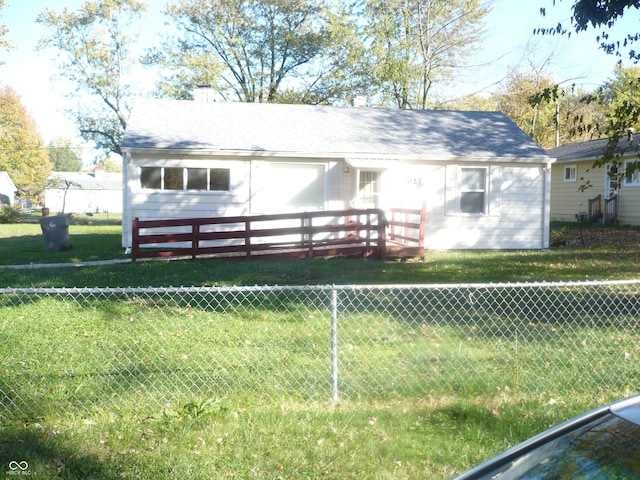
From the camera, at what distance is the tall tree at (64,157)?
351 ft

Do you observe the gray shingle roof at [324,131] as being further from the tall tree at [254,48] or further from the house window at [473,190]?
the tall tree at [254,48]

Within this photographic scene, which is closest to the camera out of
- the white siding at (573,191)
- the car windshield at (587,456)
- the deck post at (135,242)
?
the car windshield at (587,456)

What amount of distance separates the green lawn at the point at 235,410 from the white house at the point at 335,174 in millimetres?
9095

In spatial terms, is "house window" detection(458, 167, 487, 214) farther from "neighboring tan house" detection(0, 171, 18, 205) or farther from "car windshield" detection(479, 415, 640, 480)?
"neighboring tan house" detection(0, 171, 18, 205)

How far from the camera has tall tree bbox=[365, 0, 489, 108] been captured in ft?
107

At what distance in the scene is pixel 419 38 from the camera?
33.6 meters

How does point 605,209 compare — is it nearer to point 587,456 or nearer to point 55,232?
point 55,232

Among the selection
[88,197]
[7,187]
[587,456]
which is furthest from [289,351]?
[88,197]

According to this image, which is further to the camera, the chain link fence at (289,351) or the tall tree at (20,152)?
the tall tree at (20,152)

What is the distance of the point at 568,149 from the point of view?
33.3 meters

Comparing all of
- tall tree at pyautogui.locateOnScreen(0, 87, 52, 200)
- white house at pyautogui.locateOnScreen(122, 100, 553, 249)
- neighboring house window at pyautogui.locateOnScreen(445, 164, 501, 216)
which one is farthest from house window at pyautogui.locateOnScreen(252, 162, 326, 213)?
tall tree at pyautogui.locateOnScreen(0, 87, 52, 200)

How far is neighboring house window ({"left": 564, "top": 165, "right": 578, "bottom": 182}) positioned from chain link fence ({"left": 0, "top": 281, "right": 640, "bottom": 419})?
72.5ft

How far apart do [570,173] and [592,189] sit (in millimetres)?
1996

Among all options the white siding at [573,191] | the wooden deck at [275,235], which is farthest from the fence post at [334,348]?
the white siding at [573,191]
